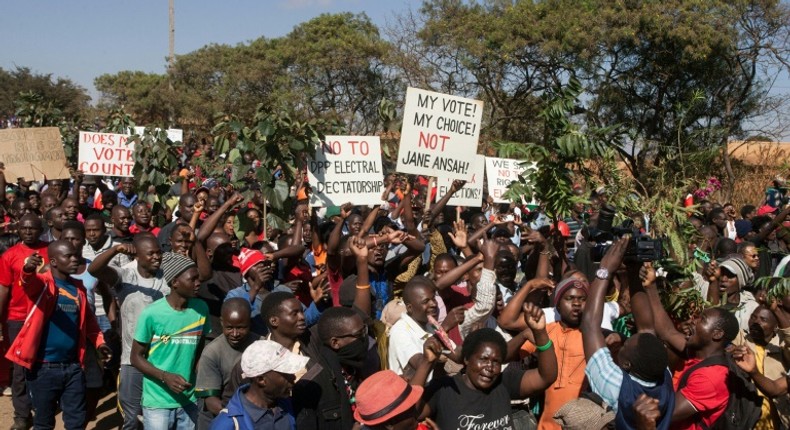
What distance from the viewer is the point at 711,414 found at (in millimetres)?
4723

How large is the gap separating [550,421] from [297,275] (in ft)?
10.9

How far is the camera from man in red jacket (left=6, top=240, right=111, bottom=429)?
621 centimetres

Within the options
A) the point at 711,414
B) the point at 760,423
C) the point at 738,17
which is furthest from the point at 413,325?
the point at 738,17

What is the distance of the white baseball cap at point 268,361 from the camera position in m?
4.12

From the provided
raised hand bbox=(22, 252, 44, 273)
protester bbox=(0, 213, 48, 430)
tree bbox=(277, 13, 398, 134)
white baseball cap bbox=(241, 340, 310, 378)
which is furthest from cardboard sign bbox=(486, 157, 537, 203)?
tree bbox=(277, 13, 398, 134)

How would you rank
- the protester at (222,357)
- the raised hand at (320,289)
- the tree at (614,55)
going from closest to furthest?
the protester at (222,357)
the raised hand at (320,289)
the tree at (614,55)

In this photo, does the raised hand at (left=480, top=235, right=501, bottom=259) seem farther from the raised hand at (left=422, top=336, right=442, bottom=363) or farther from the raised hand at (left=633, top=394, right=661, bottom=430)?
the raised hand at (left=633, top=394, right=661, bottom=430)

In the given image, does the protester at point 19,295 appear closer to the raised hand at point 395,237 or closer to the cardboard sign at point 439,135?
the raised hand at point 395,237

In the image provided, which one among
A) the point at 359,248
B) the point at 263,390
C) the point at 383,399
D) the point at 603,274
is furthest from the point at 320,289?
Answer: the point at 383,399

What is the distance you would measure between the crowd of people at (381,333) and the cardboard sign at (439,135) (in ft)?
3.24

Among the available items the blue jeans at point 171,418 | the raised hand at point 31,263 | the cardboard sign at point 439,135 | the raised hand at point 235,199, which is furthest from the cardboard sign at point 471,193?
the raised hand at point 31,263

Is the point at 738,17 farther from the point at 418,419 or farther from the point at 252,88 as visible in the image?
the point at 418,419

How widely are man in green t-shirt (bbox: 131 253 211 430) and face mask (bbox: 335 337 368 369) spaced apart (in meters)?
1.47

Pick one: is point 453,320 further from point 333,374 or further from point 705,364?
point 705,364
